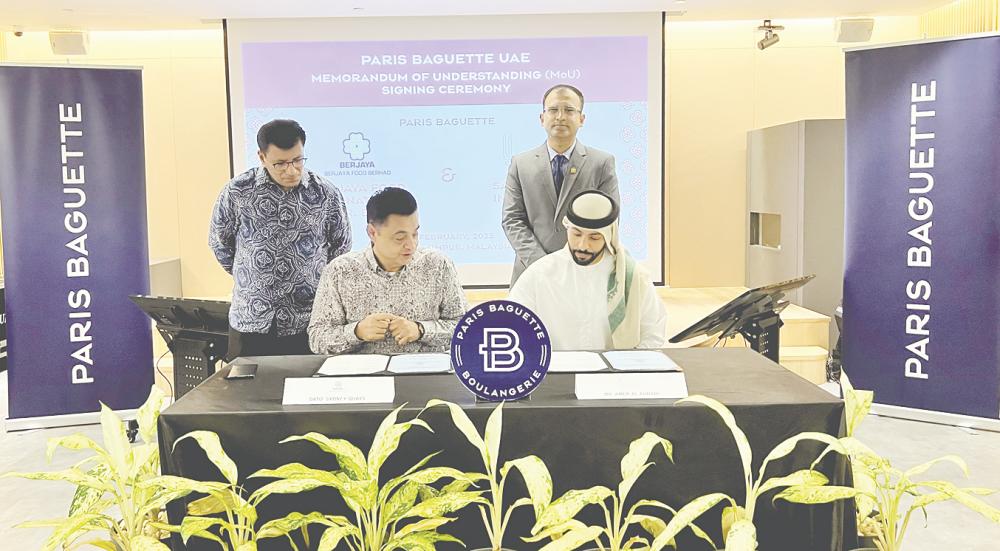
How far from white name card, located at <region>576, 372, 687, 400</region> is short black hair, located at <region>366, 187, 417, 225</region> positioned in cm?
112

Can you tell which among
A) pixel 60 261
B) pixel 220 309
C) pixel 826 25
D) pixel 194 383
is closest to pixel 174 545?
pixel 220 309

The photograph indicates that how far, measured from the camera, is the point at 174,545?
189 centimetres

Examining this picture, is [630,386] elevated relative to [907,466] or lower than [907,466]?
elevated

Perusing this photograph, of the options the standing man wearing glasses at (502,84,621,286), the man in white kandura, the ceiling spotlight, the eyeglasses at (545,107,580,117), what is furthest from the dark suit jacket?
the ceiling spotlight

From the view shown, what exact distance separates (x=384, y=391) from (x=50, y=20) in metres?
5.73

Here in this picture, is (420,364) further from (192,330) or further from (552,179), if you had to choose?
(552,179)

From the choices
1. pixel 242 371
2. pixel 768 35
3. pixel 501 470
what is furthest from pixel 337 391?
pixel 768 35

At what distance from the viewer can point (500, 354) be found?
1948 millimetres

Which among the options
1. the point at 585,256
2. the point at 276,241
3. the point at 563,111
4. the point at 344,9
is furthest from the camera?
the point at 344,9

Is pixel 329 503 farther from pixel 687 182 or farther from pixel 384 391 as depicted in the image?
pixel 687 182

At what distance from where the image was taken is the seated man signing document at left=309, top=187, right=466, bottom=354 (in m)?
2.96

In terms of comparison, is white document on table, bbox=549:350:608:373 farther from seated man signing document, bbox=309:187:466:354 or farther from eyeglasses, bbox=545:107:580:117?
eyeglasses, bbox=545:107:580:117

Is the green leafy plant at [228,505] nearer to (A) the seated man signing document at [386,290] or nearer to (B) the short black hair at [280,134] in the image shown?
(A) the seated man signing document at [386,290]

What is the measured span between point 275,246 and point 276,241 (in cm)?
2
